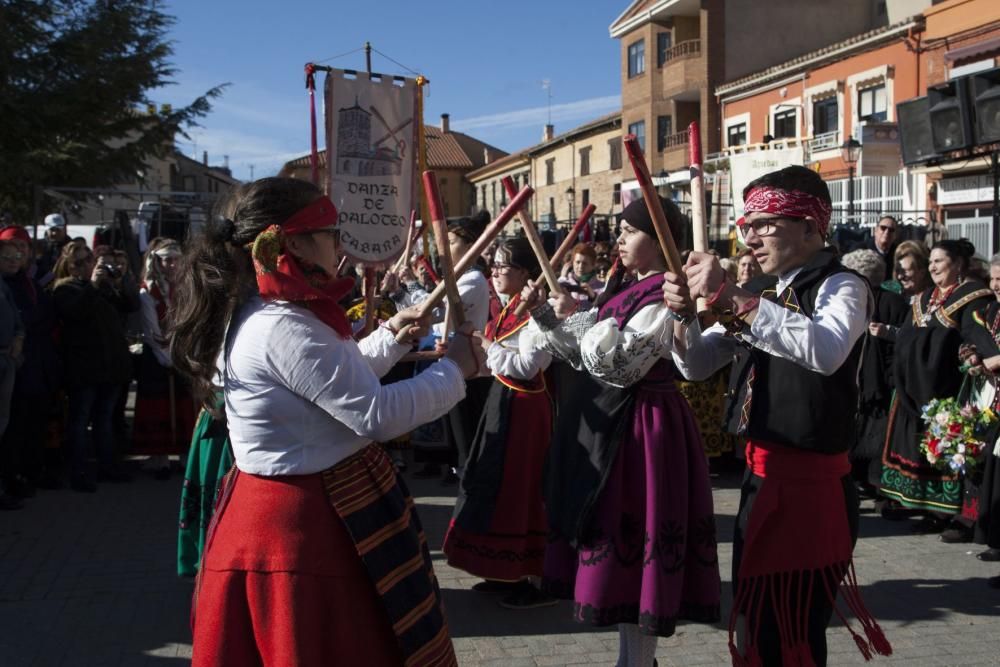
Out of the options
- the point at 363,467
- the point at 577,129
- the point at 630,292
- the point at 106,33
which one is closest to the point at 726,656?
the point at 630,292

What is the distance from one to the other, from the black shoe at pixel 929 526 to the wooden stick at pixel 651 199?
4353 mm

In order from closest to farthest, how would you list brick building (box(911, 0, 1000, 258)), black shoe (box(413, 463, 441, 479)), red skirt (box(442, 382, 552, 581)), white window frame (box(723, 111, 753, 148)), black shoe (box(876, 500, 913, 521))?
red skirt (box(442, 382, 552, 581)) < black shoe (box(876, 500, 913, 521)) < black shoe (box(413, 463, 441, 479)) < brick building (box(911, 0, 1000, 258)) < white window frame (box(723, 111, 753, 148))

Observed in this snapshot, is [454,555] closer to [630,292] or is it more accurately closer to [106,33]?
[630,292]

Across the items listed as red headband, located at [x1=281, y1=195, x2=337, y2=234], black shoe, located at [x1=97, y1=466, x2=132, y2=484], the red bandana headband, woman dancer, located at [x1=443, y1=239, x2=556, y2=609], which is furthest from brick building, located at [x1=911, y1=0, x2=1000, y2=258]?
red headband, located at [x1=281, y1=195, x2=337, y2=234]

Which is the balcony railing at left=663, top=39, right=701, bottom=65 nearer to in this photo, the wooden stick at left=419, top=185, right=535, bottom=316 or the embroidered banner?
the embroidered banner

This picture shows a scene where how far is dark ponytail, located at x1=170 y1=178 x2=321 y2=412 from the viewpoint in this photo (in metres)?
2.38

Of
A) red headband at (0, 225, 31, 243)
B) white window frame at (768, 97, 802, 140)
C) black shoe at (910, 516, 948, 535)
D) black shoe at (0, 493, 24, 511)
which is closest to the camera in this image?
black shoe at (910, 516, 948, 535)

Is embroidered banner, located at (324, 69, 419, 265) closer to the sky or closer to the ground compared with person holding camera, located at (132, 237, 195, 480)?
closer to the sky

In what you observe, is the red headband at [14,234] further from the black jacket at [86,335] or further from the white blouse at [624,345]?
the white blouse at [624,345]

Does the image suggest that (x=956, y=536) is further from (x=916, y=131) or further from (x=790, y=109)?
(x=790, y=109)

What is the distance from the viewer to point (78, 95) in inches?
755

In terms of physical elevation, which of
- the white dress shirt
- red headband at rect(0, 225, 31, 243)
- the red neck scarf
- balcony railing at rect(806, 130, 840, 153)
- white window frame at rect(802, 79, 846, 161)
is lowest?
the white dress shirt

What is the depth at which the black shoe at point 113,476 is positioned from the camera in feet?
25.5

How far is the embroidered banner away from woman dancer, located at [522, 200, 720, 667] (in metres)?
2.05
